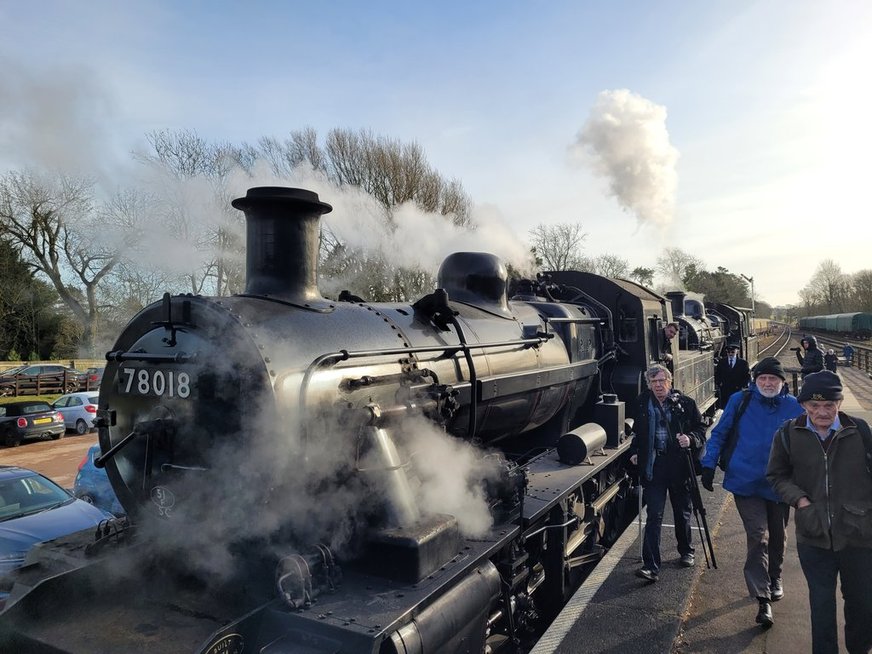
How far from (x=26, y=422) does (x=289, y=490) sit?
16.5 meters

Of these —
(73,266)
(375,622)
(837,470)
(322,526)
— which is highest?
(73,266)

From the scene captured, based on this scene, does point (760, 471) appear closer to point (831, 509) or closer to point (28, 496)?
point (831, 509)

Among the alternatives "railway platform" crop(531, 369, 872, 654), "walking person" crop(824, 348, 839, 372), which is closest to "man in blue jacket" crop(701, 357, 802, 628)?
"railway platform" crop(531, 369, 872, 654)

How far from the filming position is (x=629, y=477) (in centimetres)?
738

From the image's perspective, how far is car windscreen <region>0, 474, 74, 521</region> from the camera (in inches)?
259

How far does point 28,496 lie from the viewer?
6.84 meters

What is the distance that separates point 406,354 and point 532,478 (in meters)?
1.72

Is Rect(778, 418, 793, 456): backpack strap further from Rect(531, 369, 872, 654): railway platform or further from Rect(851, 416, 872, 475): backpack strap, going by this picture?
Rect(531, 369, 872, 654): railway platform

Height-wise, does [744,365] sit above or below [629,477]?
above

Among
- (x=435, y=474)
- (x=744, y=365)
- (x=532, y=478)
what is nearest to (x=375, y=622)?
(x=435, y=474)

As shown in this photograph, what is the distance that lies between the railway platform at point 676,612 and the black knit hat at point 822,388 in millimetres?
1745

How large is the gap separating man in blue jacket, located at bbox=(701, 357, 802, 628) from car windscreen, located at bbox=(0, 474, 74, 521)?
22.8ft

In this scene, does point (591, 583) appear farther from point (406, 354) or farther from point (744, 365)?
point (744, 365)

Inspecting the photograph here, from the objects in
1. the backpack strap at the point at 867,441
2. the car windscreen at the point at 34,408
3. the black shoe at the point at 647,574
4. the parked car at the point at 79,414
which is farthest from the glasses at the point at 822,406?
the parked car at the point at 79,414
